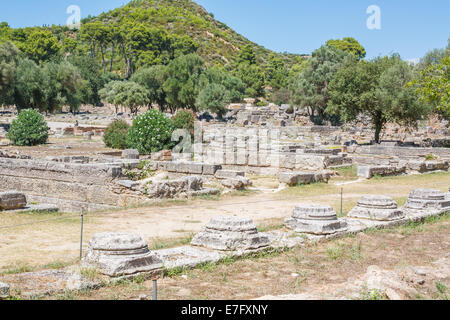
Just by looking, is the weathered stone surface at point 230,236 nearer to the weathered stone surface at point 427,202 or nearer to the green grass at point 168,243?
the green grass at point 168,243

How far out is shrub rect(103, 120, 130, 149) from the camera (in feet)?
90.4

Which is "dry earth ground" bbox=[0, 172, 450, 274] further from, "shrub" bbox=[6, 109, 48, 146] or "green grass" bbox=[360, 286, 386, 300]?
"shrub" bbox=[6, 109, 48, 146]

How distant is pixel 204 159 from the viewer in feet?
73.0

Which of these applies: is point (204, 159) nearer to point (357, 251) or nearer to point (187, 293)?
point (357, 251)

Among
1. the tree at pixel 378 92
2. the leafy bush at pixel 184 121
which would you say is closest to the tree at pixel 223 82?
the tree at pixel 378 92

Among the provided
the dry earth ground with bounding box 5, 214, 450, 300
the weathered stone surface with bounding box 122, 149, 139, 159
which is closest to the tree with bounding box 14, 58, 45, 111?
the weathered stone surface with bounding box 122, 149, 139, 159

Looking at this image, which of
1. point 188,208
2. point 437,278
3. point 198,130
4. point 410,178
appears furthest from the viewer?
point 198,130

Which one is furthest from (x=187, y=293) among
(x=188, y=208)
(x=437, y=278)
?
(x=188, y=208)

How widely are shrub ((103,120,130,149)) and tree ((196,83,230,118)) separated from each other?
27204 millimetres

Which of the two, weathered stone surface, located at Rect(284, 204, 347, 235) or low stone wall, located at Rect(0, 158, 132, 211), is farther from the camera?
low stone wall, located at Rect(0, 158, 132, 211)

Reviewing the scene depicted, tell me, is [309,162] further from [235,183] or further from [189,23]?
[189,23]

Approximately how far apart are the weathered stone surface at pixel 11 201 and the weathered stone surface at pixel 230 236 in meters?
6.26

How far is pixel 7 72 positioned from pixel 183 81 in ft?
77.1

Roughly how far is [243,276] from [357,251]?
2.31 meters
